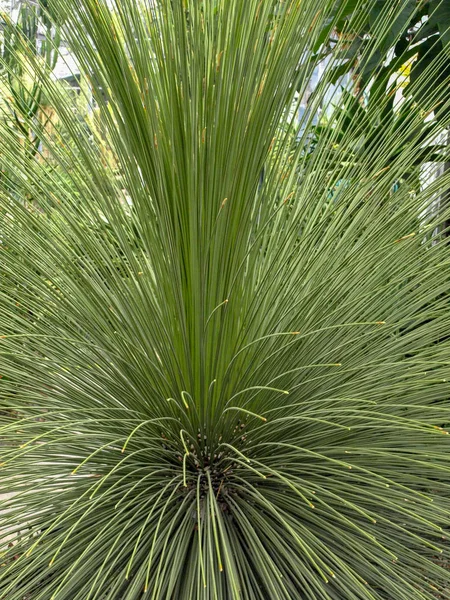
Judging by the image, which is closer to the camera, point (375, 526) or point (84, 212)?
point (375, 526)

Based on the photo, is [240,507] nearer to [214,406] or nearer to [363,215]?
[214,406]

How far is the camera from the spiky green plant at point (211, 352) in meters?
1.05

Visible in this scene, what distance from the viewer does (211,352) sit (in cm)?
120

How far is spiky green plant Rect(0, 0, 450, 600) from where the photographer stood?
1.05 meters

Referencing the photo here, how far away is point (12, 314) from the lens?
130 cm

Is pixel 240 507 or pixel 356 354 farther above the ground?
pixel 356 354

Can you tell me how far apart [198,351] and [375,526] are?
1.52ft

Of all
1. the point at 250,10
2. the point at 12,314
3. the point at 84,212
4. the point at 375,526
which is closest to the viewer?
the point at 250,10

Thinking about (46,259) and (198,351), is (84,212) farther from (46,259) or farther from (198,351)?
(198,351)

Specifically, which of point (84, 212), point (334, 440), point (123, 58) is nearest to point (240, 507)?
point (334, 440)

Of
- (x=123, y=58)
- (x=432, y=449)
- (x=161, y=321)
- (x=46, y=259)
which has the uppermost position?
(x=123, y=58)

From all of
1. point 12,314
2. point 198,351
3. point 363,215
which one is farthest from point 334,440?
point 12,314

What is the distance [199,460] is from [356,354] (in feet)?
1.27

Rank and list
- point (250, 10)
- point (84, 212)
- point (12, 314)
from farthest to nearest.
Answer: point (84, 212)
point (12, 314)
point (250, 10)
